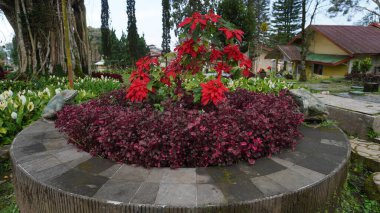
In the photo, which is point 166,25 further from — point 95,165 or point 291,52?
point 95,165

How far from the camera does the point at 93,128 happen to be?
2.96m

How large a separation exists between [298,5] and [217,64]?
37.2 m

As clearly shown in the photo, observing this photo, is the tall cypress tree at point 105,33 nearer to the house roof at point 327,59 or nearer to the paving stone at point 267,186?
the house roof at point 327,59

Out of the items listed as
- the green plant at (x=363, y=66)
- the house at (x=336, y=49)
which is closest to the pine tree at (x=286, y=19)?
the house at (x=336, y=49)

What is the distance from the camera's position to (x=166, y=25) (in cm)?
3572

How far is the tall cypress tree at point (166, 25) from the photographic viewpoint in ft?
114

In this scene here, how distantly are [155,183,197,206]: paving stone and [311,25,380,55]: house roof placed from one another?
2085cm

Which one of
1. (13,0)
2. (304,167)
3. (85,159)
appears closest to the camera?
(304,167)

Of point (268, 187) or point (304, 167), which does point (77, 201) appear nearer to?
point (268, 187)

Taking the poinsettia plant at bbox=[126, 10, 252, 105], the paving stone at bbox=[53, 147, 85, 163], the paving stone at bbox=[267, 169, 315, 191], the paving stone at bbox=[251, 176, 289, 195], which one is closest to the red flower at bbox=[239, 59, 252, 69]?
the poinsettia plant at bbox=[126, 10, 252, 105]

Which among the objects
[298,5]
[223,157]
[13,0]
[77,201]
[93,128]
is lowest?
[77,201]

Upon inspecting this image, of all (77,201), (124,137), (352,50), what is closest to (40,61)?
(124,137)

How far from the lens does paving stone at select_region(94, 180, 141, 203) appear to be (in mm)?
2010

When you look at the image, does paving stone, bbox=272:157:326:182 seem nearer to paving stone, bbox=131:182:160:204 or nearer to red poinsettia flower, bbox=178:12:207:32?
paving stone, bbox=131:182:160:204
